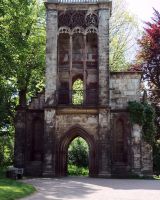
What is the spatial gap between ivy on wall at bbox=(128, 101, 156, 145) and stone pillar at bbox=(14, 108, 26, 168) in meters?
6.49

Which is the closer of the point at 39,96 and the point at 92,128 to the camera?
the point at 92,128

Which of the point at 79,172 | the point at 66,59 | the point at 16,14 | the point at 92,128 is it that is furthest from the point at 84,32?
the point at 79,172

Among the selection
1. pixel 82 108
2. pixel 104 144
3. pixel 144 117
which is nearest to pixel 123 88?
pixel 144 117

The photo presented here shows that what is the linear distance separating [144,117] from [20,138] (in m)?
7.55

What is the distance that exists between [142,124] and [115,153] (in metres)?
2.35

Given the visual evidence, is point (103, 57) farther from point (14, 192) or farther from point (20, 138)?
point (14, 192)

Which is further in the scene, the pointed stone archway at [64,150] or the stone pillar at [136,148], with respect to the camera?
the stone pillar at [136,148]

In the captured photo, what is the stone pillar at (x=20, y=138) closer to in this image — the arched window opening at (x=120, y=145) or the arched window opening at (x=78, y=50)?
the arched window opening at (x=78, y=50)

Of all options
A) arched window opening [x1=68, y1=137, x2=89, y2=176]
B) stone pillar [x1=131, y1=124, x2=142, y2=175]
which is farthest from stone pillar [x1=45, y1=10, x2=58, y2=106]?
arched window opening [x1=68, y1=137, x2=89, y2=176]

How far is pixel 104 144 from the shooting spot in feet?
76.3

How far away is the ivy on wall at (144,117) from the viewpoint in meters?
24.0

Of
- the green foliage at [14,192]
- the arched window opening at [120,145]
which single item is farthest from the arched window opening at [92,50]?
the green foliage at [14,192]

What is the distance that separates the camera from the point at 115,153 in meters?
24.3

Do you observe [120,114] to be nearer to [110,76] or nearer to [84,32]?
[110,76]
